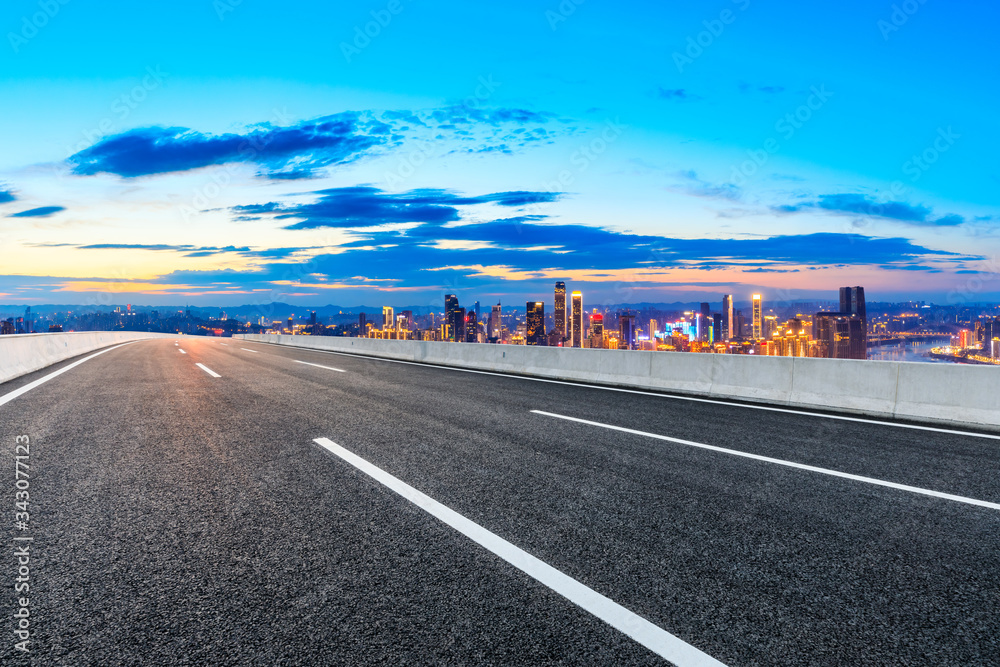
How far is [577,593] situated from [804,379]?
8.32m

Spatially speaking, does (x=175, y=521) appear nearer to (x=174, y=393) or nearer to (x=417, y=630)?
(x=417, y=630)

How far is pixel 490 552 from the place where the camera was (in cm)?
341

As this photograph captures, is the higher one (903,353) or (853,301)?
(853,301)

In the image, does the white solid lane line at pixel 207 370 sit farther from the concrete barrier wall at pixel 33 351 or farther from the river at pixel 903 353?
the river at pixel 903 353

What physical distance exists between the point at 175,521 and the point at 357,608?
1941 mm

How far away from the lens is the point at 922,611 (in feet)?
9.12

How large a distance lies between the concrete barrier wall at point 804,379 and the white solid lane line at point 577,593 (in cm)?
752

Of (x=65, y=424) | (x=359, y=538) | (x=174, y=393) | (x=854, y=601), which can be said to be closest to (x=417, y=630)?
(x=359, y=538)

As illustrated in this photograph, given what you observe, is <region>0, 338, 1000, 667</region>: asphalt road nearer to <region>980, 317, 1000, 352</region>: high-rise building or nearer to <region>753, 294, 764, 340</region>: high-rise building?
<region>980, 317, 1000, 352</region>: high-rise building

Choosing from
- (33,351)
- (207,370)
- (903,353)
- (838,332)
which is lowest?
(903,353)

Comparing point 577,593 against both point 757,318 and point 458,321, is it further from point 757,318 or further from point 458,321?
point 757,318

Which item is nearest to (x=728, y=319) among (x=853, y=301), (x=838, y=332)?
(x=853, y=301)

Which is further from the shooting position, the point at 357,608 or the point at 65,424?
the point at 65,424

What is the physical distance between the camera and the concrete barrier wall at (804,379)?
798 cm
